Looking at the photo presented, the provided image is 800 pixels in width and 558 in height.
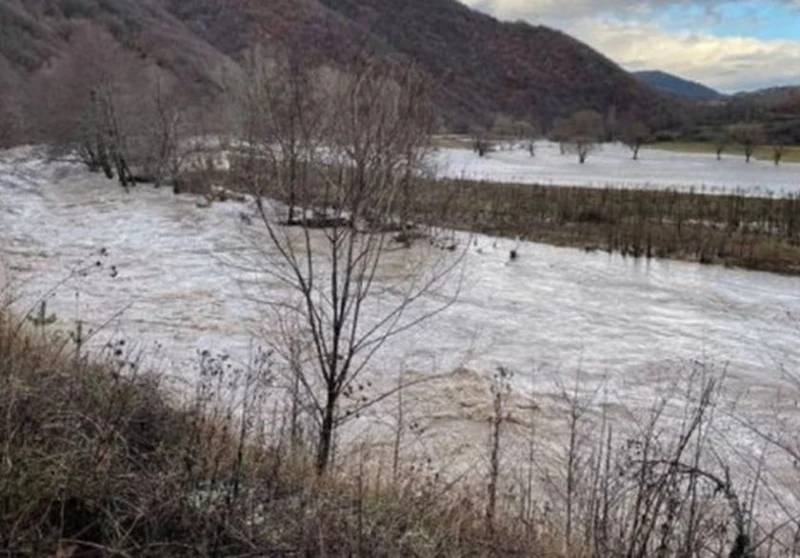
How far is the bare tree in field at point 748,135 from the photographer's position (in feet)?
346

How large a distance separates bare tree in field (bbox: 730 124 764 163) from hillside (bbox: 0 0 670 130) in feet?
126

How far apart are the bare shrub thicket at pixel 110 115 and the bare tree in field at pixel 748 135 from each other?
263ft

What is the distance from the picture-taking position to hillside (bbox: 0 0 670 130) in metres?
42.2

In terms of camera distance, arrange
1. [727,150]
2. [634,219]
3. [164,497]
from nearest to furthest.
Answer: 1. [164,497]
2. [634,219]
3. [727,150]

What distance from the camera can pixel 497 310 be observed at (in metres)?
17.7

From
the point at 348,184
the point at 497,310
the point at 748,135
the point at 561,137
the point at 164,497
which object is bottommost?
the point at 497,310

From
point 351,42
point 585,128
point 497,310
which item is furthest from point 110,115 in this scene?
point 585,128

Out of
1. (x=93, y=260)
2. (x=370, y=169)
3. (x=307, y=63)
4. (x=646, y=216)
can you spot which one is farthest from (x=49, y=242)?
(x=646, y=216)

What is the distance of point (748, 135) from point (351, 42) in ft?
357

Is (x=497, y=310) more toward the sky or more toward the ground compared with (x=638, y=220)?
more toward the ground

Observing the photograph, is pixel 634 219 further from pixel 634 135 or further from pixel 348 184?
pixel 634 135

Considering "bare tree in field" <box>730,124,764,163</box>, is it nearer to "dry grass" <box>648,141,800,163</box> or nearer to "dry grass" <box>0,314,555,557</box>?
"dry grass" <box>648,141,800,163</box>

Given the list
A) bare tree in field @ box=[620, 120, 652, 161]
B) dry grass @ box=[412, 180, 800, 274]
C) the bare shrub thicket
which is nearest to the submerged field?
dry grass @ box=[412, 180, 800, 274]

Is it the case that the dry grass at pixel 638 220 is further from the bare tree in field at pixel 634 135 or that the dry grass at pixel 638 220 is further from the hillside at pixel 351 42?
the bare tree in field at pixel 634 135
